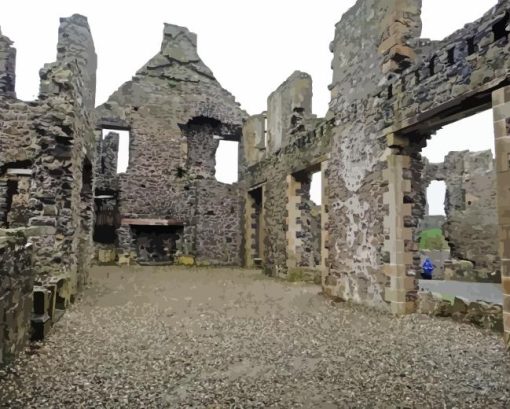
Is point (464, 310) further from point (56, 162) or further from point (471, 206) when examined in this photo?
point (471, 206)

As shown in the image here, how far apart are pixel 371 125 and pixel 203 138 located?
11852 mm

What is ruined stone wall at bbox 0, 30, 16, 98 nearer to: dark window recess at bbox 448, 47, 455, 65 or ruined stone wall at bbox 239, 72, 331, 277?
ruined stone wall at bbox 239, 72, 331, 277

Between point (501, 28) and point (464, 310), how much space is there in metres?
3.65

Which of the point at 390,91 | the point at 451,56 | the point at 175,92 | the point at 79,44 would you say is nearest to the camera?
the point at 451,56

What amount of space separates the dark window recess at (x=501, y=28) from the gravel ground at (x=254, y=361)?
3.54 metres

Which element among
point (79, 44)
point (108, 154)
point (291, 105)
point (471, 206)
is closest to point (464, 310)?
point (291, 105)

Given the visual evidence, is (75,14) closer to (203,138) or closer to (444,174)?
(203,138)

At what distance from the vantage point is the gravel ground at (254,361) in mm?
2865

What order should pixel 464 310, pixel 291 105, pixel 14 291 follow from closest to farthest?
pixel 14 291, pixel 464 310, pixel 291 105

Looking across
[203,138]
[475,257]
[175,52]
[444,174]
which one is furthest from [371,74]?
[175,52]

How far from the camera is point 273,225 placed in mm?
11883

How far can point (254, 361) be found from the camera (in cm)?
377

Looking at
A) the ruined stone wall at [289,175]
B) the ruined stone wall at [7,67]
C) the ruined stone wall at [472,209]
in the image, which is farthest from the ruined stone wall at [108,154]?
the ruined stone wall at [472,209]

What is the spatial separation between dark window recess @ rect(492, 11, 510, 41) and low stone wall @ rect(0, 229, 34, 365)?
5.61 meters
